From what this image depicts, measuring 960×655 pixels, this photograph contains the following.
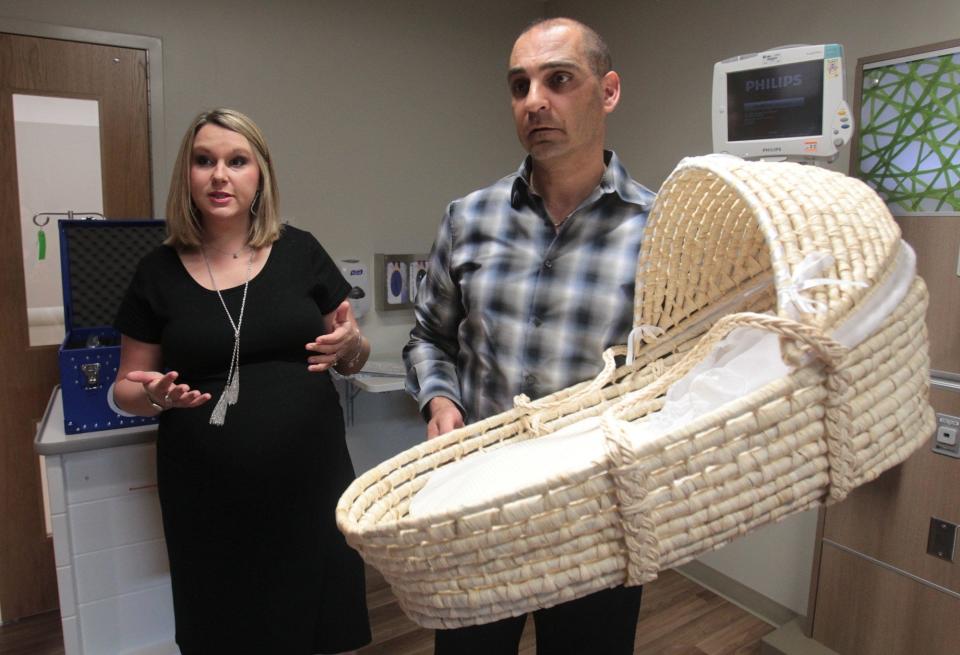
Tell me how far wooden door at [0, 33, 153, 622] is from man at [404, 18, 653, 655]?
1.70 meters

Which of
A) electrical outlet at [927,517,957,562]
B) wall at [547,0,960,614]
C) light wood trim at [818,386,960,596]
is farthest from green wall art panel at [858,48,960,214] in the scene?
electrical outlet at [927,517,957,562]

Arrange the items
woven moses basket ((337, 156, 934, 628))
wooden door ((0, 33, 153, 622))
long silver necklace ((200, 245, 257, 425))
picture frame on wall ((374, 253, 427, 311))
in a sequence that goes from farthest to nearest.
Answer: picture frame on wall ((374, 253, 427, 311))
wooden door ((0, 33, 153, 622))
long silver necklace ((200, 245, 257, 425))
woven moses basket ((337, 156, 934, 628))

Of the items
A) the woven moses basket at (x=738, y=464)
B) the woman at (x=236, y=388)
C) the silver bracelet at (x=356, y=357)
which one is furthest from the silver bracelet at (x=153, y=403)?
the woven moses basket at (x=738, y=464)

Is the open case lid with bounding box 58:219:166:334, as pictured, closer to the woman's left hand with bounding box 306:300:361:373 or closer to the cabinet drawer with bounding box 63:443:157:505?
the cabinet drawer with bounding box 63:443:157:505

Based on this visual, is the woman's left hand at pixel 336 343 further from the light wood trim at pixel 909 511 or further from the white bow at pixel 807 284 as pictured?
the light wood trim at pixel 909 511

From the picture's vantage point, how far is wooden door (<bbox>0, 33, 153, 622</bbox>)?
2186mm

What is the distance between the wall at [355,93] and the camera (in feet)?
8.01

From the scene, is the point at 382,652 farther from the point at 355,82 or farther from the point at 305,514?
the point at 355,82

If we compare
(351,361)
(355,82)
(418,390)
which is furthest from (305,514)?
(355,82)

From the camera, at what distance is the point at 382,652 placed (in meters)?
2.24

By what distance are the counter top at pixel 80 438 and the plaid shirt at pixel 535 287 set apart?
108cm

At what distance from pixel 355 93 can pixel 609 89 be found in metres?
1.88

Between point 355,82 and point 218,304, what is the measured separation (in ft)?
5.49

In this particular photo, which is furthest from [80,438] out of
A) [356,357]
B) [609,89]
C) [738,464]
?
[738,464]
